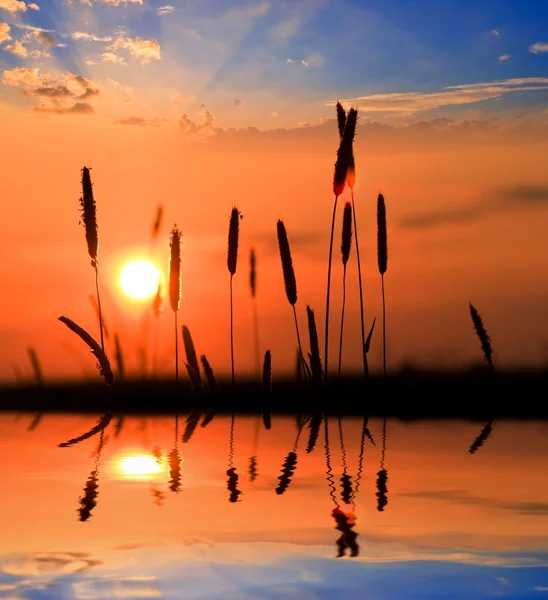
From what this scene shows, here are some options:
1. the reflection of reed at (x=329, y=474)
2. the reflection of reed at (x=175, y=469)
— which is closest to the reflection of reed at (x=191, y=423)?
the reflection of reed at (x=175, y=469)

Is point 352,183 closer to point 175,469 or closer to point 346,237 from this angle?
point 346,237

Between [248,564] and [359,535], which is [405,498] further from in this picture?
[248,564]

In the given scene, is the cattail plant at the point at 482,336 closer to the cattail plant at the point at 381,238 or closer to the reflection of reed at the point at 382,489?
the cattail plant at the point at 381,238

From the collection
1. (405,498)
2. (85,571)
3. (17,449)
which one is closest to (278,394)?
(17,449)

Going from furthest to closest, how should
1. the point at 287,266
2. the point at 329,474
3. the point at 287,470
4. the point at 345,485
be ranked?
1. the point at 287,266
2. the point at 287,470
3. the point at 329,474
4. the point at 345,485

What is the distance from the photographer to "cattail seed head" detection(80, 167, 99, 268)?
11.1 metres

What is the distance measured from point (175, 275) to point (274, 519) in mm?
7402

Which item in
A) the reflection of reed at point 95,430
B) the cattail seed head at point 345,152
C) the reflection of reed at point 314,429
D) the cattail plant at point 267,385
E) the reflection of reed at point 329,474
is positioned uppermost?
the cattail seed head at point 345,152

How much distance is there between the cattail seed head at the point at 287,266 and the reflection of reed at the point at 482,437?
9.00 ft

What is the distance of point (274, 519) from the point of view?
4984 millimetres

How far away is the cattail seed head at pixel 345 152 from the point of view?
1103 cm

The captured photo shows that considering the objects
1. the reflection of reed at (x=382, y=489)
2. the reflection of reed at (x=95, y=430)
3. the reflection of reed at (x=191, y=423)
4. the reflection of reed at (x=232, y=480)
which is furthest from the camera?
the reflection of reed at (x=191, y=423)

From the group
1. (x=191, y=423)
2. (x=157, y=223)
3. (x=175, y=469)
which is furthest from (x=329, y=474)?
(x=157, y=223)

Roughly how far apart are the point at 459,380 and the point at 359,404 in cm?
179
